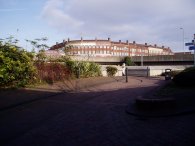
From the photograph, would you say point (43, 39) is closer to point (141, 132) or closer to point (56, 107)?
point (56, 107)

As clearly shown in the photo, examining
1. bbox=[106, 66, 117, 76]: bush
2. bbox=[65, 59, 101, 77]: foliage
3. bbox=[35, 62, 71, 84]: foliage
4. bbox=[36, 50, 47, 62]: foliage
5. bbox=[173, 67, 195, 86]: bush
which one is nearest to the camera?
bbox=[173, 67, 195, 86]: bush

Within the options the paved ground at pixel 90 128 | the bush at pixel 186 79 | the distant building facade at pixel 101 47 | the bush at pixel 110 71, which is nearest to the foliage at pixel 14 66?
the paved ground at pixel 90 128

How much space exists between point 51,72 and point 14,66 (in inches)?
223

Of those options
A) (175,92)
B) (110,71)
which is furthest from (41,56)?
(110,71)

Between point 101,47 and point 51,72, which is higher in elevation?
point 101,47

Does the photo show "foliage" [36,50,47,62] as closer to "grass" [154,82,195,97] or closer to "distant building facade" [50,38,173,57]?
"grass" [154,82,195,97]

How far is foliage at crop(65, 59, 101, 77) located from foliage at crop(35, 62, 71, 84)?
5.84ft

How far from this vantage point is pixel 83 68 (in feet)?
107

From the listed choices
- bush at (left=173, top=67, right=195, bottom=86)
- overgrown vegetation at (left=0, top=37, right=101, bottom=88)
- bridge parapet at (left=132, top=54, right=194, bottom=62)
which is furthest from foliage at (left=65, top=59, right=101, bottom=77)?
bridge parapet at (left=132, top=54, right=194, bottom=62)

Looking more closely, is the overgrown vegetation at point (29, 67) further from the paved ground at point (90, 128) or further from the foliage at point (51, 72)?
the paved ground at point (90, 128)

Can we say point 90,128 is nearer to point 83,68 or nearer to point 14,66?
point 14,66

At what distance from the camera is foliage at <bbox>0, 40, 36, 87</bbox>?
763 inches

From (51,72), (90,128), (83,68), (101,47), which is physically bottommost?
(90,128)

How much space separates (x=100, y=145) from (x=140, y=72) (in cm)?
4565
